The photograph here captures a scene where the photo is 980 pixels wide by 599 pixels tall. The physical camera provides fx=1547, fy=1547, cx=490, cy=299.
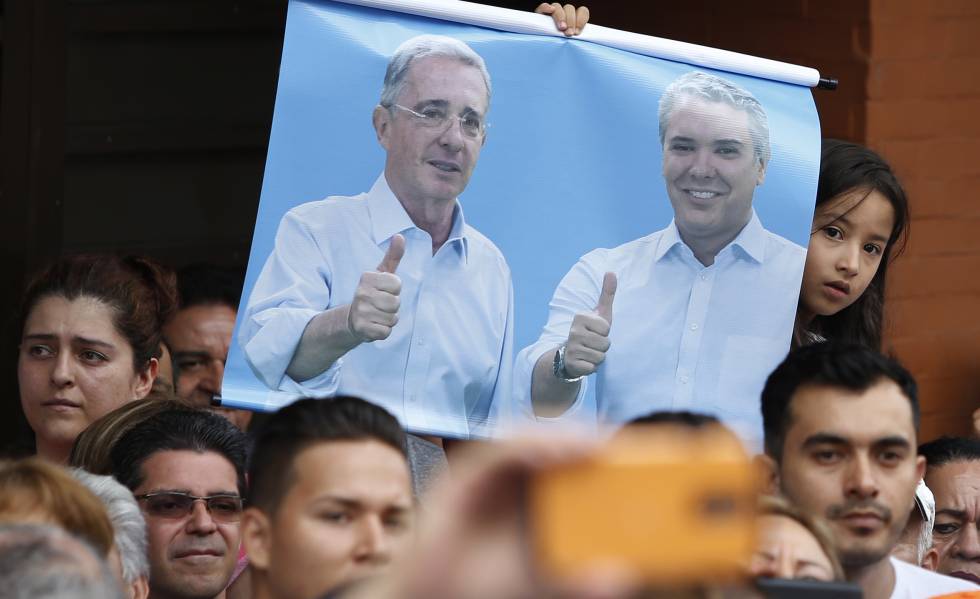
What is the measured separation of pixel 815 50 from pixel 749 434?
148cm

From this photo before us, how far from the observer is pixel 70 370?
343 centimetres

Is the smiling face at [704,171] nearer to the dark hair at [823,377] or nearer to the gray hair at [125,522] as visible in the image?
the dark hair at [823,377]

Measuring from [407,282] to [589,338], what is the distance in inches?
16.0

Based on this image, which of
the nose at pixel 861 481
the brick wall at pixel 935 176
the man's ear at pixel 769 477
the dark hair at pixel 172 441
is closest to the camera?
the nose at pixel 861 481

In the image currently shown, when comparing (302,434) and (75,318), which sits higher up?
(75,318)

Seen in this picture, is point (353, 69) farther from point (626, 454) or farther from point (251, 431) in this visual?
point (626, 454)

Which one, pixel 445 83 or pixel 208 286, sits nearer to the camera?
pixel 445 83

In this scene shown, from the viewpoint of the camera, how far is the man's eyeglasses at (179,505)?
2990 mm

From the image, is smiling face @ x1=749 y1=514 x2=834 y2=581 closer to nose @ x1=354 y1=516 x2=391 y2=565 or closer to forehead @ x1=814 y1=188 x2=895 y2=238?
nose @ x1=354 y1=516 x2=391 y2=565

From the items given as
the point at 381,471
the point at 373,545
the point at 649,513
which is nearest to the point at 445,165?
the point at 381,471

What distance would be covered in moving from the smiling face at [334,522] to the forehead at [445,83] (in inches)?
42.0

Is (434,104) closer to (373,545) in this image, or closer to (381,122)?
(381,122)

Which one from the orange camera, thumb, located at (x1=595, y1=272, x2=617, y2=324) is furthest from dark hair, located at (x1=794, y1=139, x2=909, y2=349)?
the orange camera

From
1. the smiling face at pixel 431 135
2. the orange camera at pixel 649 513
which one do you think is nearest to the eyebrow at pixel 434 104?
the smiling face at pixel 431 135
